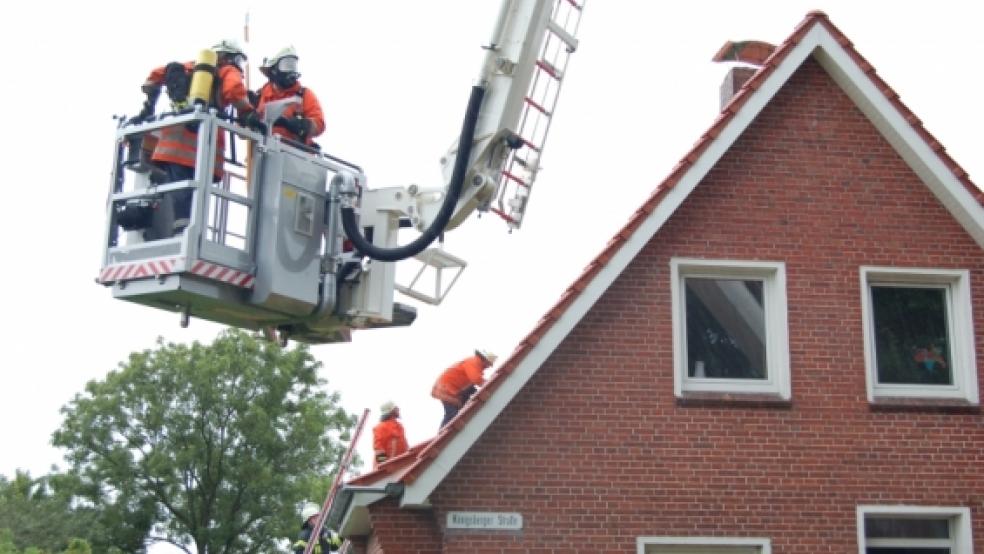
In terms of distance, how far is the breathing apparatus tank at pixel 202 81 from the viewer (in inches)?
508

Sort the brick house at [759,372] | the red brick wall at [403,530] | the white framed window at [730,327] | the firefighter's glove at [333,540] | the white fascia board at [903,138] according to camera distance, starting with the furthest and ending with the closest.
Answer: the firefighter's glove at [333,540], the white fascia board at [903,138], the white framed window at [730,327], the brick house at [759,372], the red brick wall at [403,530]

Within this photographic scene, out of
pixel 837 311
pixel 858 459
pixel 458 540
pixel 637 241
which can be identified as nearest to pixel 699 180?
pixel 637 241

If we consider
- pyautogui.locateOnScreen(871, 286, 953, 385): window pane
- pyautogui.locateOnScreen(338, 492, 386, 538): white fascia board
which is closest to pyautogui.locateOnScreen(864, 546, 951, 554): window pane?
pyautogui.locateOnScreen(871, 286, 953, 385): window pane

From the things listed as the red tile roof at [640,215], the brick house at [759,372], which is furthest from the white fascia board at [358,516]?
the red tile roof at [640,215]

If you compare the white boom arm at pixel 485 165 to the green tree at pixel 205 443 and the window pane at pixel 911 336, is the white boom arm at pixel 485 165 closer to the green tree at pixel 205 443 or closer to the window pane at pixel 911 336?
the window pane at pixel 911 336

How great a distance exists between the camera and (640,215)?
1390 centimetres

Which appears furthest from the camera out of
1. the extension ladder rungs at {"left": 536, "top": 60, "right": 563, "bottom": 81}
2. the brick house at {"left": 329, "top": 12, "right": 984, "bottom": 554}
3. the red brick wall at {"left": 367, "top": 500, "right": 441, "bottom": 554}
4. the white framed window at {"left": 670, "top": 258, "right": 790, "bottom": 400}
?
the extension ladder rungs at {"left": 536, "top": 60, "right": 563, "bottom": 81}

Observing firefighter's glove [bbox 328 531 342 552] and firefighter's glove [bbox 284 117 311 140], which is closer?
firefighter's glove [bbox 284 117 311 140]

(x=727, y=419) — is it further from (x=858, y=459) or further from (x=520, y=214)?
(x=520, y=214)

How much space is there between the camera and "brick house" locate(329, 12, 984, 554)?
44.2 ft

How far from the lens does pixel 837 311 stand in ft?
47.0

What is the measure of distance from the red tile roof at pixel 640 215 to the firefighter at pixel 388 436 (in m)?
3.10

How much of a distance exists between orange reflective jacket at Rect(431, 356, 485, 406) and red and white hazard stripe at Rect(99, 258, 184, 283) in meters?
5.50

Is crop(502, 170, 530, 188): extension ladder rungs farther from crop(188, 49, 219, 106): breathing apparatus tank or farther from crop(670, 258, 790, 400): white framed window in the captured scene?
crop(188, 49, 219, 106): breathing apparatus tank
